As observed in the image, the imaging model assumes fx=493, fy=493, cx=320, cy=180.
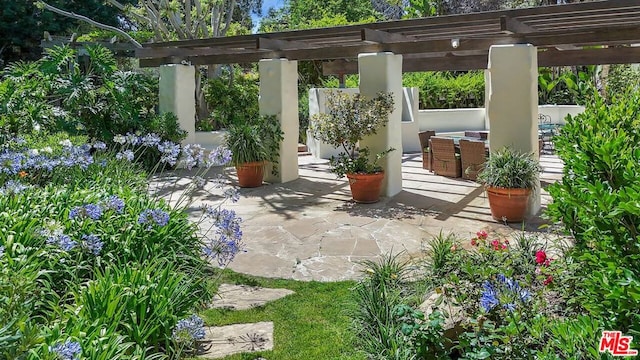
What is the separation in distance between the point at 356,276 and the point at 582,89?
15336 mm

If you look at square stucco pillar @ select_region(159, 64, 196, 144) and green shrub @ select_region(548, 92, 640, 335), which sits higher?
square stucco pillar @ select_region(159, 64, 196, 144)

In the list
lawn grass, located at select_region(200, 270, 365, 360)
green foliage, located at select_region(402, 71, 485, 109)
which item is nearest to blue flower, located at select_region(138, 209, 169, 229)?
lawn grass, located at select_region(200, 270, 365, 360)

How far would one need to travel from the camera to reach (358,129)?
8500 millimetres

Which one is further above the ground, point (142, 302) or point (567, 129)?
point (567, 129)

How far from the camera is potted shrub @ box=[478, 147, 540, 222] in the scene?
705 cm

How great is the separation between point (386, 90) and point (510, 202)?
306 centimetres

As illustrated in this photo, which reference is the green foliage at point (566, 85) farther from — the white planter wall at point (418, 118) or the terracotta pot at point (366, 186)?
the terracotta pot at point (366, 186)

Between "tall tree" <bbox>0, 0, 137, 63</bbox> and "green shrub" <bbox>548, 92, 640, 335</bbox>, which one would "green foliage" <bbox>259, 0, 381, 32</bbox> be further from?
"green shrub" <bbox>548, 92, 640, 335</bbox>

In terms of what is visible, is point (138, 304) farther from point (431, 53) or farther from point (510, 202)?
point (431, 53)

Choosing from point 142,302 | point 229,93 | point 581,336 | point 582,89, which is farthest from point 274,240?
point 582,89

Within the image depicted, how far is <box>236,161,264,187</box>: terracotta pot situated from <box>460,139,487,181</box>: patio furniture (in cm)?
417

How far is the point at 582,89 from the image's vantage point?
1712 cm

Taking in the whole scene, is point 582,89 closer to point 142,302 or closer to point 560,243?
point 560,243

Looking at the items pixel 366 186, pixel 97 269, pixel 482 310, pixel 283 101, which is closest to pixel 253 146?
pixel 283 101
